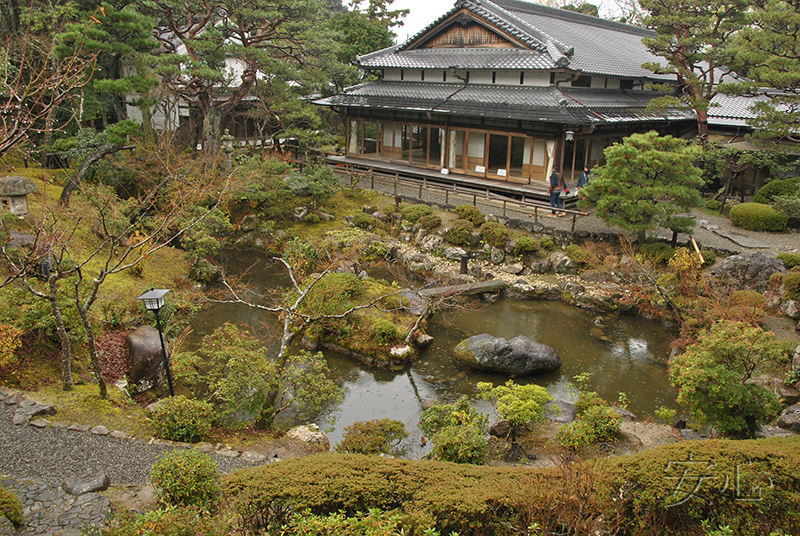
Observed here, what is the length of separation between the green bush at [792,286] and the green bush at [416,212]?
1210cm

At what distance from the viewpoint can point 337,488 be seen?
684cm

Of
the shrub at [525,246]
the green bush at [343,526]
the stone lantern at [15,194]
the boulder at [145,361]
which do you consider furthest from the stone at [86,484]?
the shrub at [525,246]

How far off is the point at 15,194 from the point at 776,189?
2703 centimetres

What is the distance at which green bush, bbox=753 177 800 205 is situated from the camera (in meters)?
21.0

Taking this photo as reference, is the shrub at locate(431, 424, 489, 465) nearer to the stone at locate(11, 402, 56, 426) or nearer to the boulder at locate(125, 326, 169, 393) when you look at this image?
the boulder at locate(125, 326, 169, 393)

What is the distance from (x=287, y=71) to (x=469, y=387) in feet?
53.8

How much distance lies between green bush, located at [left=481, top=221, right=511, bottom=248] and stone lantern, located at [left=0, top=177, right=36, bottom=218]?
1510 centimetres

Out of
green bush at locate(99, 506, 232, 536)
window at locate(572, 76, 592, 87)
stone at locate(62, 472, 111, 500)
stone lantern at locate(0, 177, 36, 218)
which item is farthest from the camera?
window at locate(572, 76, 592, 87)

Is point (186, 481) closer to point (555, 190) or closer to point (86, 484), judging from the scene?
point (86, 484)

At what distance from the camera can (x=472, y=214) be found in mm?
21438

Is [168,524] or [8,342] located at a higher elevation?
[8,342]

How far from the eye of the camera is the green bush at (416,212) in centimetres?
2214

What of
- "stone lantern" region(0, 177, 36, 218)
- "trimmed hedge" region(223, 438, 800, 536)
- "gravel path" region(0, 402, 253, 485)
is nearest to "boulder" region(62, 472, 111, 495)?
"gravel path" region(0, 402, 253, 485)

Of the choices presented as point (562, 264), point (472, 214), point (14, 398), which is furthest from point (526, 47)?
point (14, 398)
